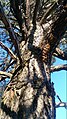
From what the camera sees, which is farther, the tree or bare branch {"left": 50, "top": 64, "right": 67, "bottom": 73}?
bare branch {"left": 50, "top": 64, "right": 67, "bottom": 73}

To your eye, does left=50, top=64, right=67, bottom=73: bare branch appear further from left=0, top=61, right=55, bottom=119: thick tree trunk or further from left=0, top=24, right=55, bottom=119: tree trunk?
left=0, top=61, right=55, bottom=119: thick tree trunk

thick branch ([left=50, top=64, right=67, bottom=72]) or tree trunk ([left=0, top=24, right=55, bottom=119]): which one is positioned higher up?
thick branch ([left=50, top=64, right=67, bottom=72])

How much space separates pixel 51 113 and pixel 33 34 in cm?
112

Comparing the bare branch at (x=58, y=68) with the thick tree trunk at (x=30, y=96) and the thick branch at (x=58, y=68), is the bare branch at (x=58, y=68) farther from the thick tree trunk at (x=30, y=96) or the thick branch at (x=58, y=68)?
the thick tree trunk at (x=30, y=96)

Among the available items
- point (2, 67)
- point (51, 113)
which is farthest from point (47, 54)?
point (2, 67)

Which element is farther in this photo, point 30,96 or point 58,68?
point 58,68

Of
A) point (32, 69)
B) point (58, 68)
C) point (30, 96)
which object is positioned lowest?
point (30, 96)

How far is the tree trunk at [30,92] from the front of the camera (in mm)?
2881

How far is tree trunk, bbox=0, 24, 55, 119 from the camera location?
9.45 feet

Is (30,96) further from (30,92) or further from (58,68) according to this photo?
(58,68)

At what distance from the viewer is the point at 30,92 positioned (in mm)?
3016

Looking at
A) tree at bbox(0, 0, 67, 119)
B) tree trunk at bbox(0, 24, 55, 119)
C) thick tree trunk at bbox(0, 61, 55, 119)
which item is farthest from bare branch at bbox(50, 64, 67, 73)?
thick tree trunk at bbox(0, 61, 55, 119)

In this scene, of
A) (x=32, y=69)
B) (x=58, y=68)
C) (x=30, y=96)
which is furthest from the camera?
(x=58, y=68)

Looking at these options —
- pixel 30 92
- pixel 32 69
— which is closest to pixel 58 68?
pixel 32 69
